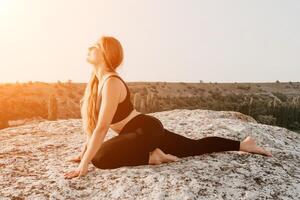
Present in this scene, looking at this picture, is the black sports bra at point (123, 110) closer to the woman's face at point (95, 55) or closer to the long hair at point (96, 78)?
the long hair at point (96, 78)

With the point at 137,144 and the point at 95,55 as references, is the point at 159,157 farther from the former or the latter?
the point at 95,55

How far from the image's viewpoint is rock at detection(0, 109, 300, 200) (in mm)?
5309

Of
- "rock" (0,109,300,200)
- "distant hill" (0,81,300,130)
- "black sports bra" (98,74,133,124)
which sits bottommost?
"distant hill" (0,81,300,130)

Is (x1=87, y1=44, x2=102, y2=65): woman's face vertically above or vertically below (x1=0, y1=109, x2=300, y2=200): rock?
above

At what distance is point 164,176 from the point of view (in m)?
5.53

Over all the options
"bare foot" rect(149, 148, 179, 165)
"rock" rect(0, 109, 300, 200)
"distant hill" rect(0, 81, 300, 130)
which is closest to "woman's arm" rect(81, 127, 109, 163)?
"rock" rect(0, 109, 300, 200)

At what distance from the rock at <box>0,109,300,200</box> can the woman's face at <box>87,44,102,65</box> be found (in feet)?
4.24

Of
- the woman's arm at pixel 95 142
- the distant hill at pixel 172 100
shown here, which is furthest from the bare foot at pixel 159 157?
the distant hill at pixel 172 100

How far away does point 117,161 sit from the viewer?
19.2 feet

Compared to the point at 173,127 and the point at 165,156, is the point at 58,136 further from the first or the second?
the point at 165,156

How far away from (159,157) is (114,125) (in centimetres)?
67

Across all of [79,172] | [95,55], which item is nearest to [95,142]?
[79,172]

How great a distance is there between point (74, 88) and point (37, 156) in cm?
5918

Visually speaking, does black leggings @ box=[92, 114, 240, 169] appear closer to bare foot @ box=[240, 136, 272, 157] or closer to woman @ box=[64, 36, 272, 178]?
woman @ box=[64, 36, 272, 178]
